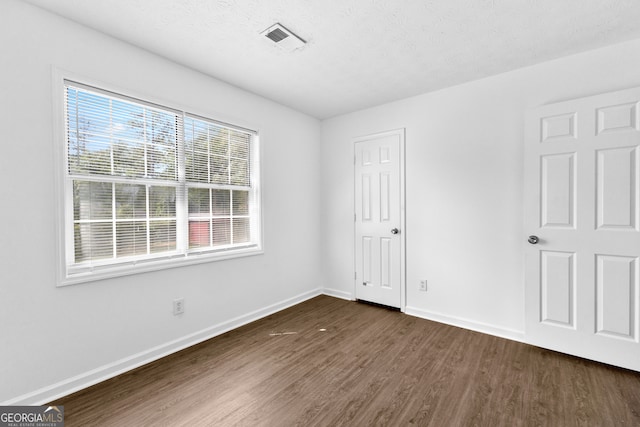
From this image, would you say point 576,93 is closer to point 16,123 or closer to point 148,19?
point 148,19

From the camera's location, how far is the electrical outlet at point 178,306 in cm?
251

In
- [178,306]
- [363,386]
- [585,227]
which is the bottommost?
[363,386]

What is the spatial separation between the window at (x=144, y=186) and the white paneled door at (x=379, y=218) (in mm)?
1527

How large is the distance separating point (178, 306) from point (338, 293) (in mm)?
2182

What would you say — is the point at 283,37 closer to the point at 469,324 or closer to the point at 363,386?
the point at 363,386

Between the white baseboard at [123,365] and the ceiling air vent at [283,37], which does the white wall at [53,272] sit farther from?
the ceiling air vent at [283,37]

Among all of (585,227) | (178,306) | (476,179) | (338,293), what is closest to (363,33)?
(476,179)

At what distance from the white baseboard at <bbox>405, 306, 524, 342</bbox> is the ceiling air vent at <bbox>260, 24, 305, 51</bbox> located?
3.02 meters

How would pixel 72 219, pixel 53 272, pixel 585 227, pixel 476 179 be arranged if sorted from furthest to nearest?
pixel 476 179 < pixel 585 227 < pixel 72 219 < pixel 53 272

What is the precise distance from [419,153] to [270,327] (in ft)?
8.54

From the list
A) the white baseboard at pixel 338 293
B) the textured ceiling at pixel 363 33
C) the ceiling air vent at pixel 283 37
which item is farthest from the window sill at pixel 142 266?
the ceiling air vent at pixel 283 37

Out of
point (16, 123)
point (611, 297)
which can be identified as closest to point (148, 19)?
point (16, 123)

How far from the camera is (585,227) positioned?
229cm

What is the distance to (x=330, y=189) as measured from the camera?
4121mm
